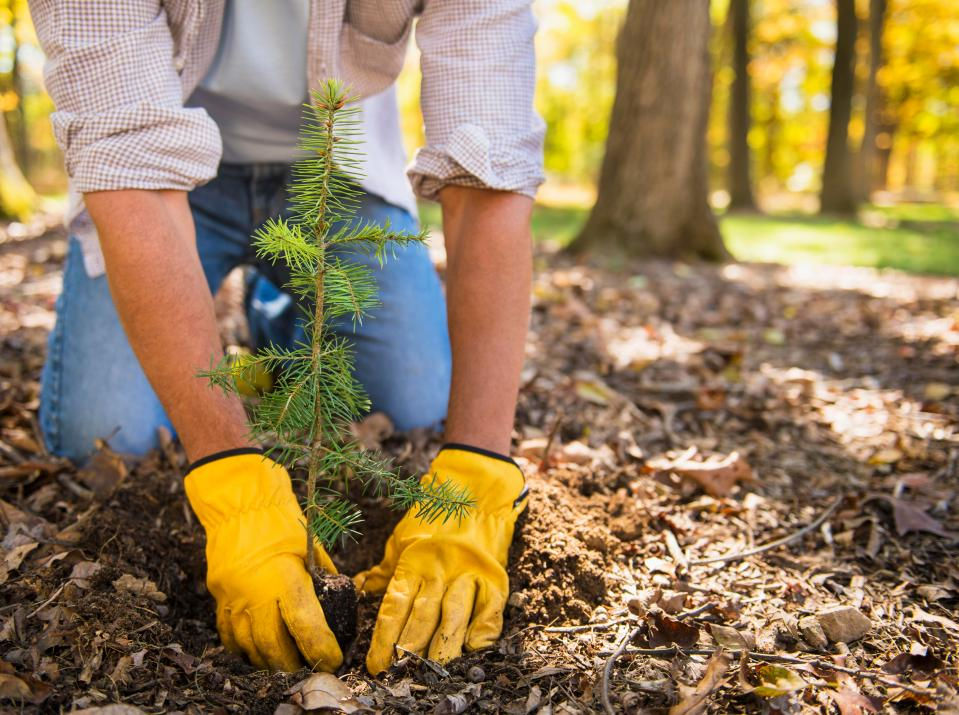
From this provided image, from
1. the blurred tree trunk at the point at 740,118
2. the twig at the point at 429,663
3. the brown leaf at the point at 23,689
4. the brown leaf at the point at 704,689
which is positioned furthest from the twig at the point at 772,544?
the blurred tree trunk at the point at 740,118

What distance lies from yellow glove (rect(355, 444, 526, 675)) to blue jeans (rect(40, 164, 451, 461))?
2.74ft

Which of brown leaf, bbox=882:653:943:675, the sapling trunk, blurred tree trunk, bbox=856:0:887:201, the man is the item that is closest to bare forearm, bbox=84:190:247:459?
the man

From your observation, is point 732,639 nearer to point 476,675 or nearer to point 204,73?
point 476,675

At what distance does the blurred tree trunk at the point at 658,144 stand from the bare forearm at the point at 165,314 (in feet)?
15.0

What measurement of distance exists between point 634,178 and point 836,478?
3.96 meters

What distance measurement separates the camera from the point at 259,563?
1.46 meters

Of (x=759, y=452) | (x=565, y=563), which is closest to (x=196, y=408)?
(x=565, y=563)

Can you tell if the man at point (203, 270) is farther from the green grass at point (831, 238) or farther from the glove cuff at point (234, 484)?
the green grass at point (831, 238)

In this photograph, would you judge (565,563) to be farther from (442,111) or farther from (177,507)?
(442,111)

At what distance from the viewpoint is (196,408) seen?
5.11 feet

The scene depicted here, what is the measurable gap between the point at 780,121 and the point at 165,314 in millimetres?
28144

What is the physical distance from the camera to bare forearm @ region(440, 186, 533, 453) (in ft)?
5.55

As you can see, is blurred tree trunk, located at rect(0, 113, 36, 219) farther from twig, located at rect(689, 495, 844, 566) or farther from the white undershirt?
twig, located at rect(689, 495, 844, 566)

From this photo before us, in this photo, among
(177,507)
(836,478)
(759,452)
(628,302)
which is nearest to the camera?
(177,507)
